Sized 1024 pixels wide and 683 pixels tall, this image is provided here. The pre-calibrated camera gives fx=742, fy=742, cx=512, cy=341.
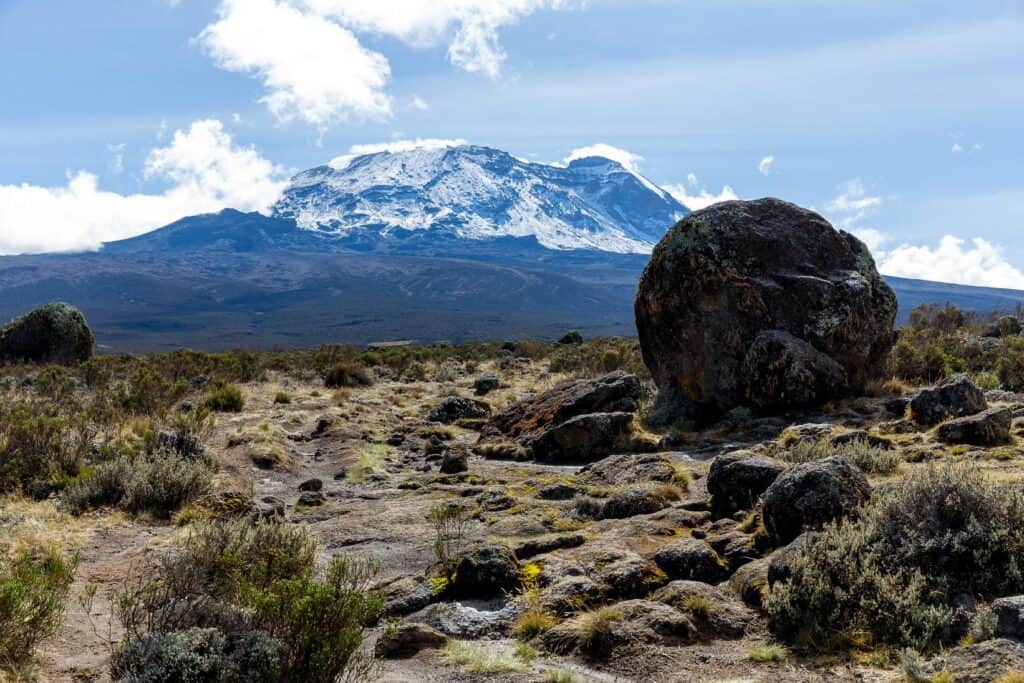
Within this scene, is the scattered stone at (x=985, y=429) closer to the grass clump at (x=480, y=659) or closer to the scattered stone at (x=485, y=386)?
the grass clump at (x=480, y=659)

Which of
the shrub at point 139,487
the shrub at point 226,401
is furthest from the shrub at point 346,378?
the shrub at point 139,487

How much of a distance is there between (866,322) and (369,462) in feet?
38.3

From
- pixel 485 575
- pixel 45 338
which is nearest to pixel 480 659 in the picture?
pixel 485 575

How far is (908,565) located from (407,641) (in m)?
4.51

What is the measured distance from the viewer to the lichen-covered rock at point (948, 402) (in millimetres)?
12984

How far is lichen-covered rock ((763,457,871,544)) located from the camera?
25.1 ft

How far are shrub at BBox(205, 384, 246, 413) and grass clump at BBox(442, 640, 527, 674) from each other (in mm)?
16359

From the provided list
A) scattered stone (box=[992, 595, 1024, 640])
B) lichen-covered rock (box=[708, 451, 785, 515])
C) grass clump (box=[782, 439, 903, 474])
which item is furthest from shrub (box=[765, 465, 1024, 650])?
grass clump (box=[782, 439, 903, 474])

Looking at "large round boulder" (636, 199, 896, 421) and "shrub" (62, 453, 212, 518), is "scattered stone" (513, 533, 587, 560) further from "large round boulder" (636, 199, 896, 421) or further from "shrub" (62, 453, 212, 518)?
"large round boulder" (636, 199, 896, 421)

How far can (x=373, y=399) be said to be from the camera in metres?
25.1

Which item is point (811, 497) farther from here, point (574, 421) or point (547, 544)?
point (574, 421)

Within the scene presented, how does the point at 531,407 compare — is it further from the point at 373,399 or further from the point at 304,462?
the point at 373,399

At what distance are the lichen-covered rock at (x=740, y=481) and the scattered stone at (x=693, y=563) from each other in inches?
60.1

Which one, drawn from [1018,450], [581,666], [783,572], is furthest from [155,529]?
[1018,450]
